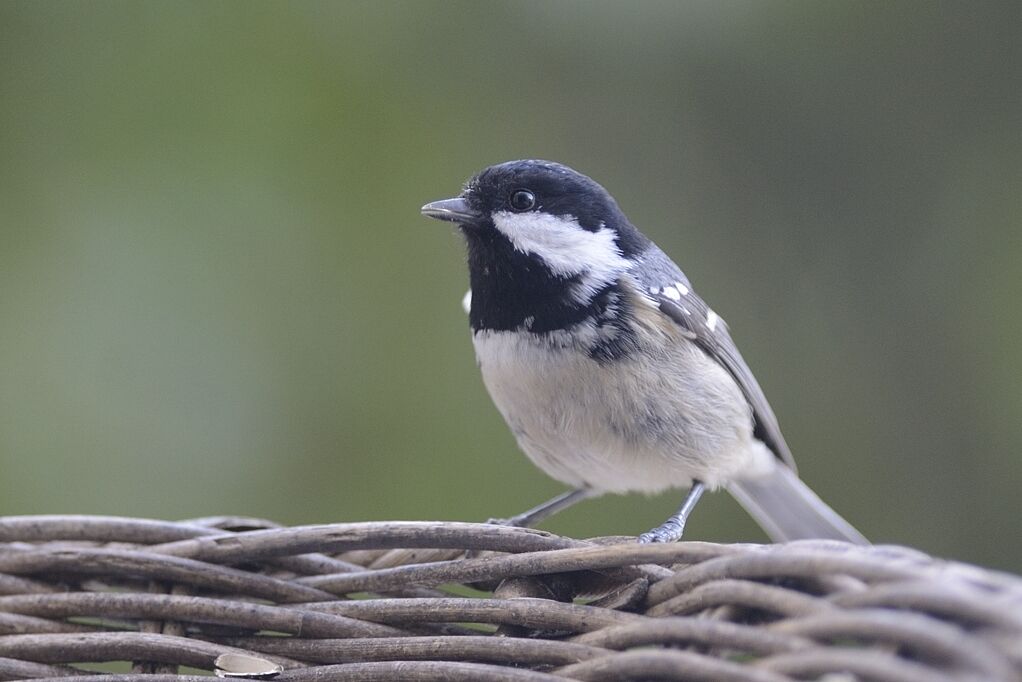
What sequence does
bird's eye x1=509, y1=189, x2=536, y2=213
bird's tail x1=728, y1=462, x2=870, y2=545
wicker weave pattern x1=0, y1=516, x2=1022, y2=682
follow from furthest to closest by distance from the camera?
1. bird's tail x1=728, y1=462, x2=870, y2=545
2. bird's eye x1=509, y1=189, x2=536, y2=213
3. wicker weave pattern x1=0, y1=516, x2=1022, y2=682

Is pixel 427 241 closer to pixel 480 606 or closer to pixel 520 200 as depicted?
pixel 520 200

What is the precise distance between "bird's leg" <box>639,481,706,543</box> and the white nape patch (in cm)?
34

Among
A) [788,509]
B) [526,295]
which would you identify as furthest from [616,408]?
[788,509]

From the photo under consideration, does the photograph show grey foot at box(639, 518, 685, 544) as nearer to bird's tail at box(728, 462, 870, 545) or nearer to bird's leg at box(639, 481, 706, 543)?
bird's leg at box(639, 481, 706, 543)

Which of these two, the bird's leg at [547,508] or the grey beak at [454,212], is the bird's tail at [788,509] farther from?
the grey beak at [454,212]

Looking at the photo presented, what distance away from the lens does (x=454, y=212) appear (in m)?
1.50

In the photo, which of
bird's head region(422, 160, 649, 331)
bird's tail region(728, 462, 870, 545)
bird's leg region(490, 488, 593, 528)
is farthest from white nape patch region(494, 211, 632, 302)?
bird's tail region(728, 462, 870, 545)

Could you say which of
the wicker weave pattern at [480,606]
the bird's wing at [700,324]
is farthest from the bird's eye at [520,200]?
the wicker weave pattern at [480,606]

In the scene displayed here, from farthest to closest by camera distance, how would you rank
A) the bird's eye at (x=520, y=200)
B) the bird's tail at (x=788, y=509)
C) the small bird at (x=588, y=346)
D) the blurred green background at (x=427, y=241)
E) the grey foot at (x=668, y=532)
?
the blurred green background at (x=427, y=241)
the bird's tail at (x=788, y=509)
the bird's eye at (x=520, y=200)
the small bird at (x=588, y=346)
the grey foot at (x=668, y=532)

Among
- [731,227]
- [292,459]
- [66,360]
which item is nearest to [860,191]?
[731,227]

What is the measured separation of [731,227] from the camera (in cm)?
251

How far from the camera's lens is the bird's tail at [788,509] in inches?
69.1

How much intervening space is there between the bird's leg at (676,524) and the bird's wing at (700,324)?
21 cm

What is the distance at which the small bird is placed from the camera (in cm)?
140
